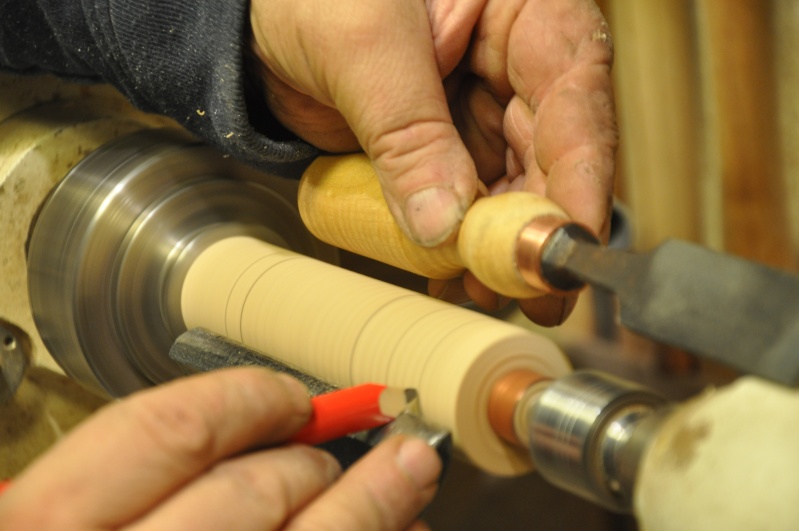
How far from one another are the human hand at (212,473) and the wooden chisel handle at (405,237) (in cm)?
15

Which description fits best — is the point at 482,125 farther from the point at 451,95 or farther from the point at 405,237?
the point at 405,237

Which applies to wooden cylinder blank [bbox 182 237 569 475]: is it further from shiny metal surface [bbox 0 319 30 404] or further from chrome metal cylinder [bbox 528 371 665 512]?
shiny metal surface [bbox 0 319 30 404]

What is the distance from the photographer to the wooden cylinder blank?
57cm

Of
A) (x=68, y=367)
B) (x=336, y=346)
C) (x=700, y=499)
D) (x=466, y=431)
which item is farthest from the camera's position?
(x=68, y=367)

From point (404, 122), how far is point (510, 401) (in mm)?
266

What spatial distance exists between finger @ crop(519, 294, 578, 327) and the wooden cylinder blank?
0.44 ft

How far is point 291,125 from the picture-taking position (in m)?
0.88

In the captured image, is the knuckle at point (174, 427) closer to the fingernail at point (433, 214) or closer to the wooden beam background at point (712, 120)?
the fingernail at point (433, 214)

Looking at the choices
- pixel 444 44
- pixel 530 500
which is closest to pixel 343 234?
pixel 444 44

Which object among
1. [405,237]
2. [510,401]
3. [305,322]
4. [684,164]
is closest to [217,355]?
[305,322]

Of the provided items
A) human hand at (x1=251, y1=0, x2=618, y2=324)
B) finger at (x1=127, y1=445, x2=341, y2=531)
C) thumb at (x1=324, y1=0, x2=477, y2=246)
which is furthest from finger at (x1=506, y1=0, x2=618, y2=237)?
finger at (x1=127, y1=445, x2=341, y2=531)

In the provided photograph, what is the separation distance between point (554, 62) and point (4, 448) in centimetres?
73

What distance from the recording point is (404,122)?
69 centimetres

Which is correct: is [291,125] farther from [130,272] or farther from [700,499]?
[700,499]
